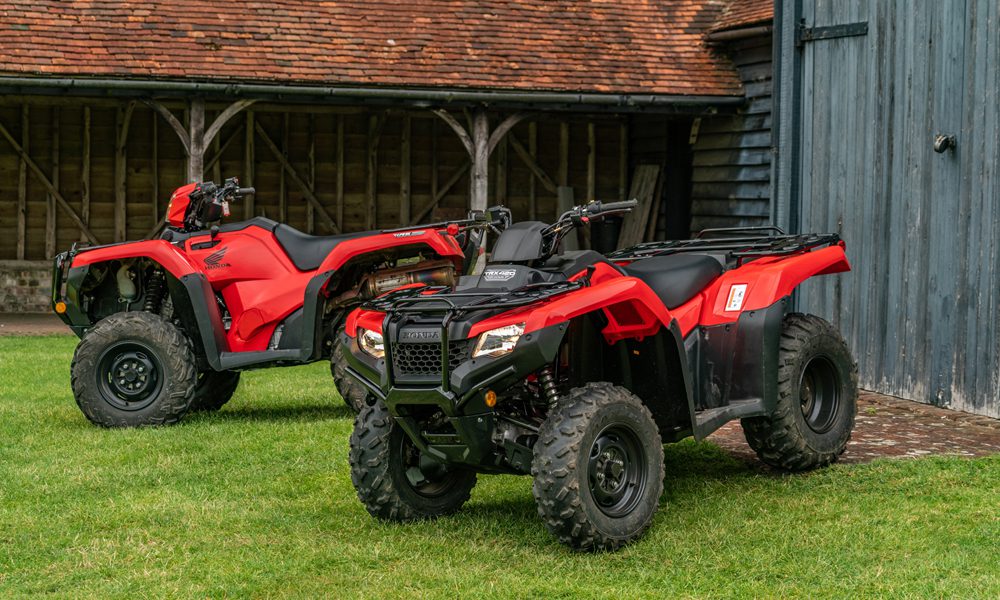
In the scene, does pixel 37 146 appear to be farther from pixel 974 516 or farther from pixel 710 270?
pixel 974 516

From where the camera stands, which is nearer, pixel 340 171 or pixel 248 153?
pixel 248 153

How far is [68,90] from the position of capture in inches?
611

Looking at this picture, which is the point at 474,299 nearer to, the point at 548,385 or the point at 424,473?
the point at 548,385

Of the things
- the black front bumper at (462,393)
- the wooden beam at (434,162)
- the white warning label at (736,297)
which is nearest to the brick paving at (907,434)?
the white warning label at (736,297)

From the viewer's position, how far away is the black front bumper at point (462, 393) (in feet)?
18.4

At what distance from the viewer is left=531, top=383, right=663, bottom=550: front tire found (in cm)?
560

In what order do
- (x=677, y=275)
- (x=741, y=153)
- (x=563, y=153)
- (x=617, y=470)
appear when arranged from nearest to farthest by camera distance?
(x=617, y=470), (x=677, y=275), (x=741, y=153), (x=563, y=153)

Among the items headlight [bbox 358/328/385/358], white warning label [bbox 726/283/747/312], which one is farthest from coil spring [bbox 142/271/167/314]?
white warning label [bbox 726/283/747/312]

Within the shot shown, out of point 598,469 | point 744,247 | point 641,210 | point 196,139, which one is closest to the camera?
point 598,469

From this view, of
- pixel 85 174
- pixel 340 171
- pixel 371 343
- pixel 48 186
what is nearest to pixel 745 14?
pixel 340 171

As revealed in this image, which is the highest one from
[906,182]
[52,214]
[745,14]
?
[745,14]

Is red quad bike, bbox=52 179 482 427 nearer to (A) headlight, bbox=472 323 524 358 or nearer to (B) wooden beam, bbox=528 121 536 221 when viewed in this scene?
(A) headlight, bbox=472 323 524 358

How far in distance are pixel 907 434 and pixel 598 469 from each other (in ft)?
12.2

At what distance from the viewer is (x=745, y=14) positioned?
17594 mm
